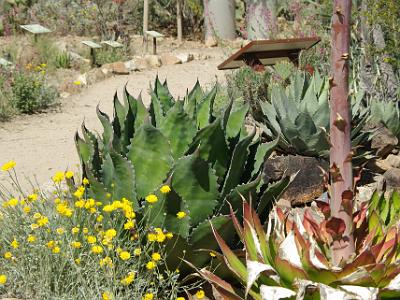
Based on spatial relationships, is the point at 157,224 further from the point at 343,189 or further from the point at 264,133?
the point at 264,133

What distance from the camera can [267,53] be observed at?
773 cm

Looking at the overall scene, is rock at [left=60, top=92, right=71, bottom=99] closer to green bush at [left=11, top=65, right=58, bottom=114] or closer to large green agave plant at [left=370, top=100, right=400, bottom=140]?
green bush at [left=11, top=65, right=58, bottom=114]

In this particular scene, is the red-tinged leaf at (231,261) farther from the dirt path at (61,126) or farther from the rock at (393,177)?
the rock at (393,177)

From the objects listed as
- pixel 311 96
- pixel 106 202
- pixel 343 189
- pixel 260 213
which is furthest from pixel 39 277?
pixel 311 96

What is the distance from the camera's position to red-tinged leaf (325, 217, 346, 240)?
2.32 meters

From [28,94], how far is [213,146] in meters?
6.81

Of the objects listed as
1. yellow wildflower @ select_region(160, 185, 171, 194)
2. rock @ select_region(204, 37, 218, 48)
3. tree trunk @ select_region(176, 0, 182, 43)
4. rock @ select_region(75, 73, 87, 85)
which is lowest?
rock @ select_region(75, 73, 87, 85)

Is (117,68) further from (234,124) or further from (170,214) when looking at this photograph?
(170,214)

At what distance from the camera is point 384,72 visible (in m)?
7.32

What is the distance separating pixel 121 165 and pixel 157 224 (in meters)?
0.36

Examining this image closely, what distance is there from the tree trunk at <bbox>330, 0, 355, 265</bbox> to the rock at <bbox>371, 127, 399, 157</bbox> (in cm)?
380

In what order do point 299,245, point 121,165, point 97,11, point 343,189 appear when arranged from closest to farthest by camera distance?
1. point 343,189
2. point 299,245
3. point 121,165
4. point 97,11

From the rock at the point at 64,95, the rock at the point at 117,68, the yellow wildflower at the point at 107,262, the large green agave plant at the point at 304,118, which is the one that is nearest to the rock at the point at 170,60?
the rock at the point at 117,68

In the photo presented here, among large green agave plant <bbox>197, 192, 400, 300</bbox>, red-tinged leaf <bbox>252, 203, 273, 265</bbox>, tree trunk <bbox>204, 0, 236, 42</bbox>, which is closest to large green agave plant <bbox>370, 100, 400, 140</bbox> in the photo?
→ large green agave plant <bbox>197, 192, 400, 300</bbox>
